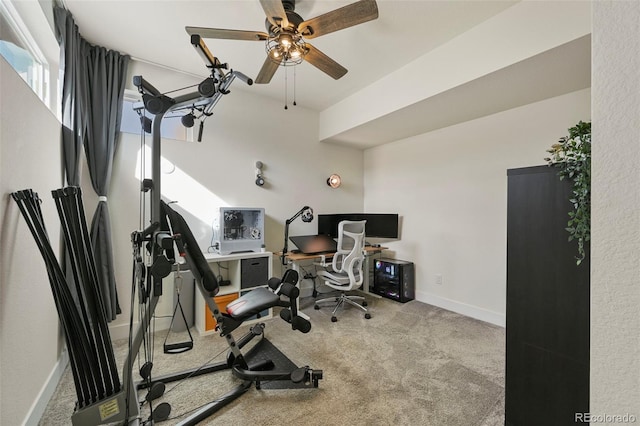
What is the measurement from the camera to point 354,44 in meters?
2.50

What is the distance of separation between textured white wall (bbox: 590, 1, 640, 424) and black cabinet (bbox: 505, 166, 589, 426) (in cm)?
76

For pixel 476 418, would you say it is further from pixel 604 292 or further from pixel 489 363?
pixel 604 292

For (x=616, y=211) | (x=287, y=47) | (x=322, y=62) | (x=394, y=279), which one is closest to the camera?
(x=616, y=211)

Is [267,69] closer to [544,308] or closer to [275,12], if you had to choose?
[275,12]

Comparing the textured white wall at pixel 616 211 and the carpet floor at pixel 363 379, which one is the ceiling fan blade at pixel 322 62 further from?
the carpet floor at pixel 363 379

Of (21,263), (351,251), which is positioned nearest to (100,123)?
(21,263)

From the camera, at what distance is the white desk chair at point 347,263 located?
3189mm

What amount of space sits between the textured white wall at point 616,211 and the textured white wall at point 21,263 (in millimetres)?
2253

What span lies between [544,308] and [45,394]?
9.99ft

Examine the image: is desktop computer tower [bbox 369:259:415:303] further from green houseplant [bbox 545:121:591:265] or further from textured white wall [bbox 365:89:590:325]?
green houseplant [bbox 545:121:591:265]

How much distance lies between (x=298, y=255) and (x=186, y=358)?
164 centimetres

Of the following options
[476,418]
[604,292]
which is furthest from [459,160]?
[604,292]

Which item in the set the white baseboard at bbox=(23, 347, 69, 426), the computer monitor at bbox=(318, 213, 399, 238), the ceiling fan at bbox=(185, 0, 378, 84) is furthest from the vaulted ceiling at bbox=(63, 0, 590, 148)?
the white baseboard at bbox=(23, 347, 69, 426)

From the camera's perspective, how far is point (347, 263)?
3.22 meters
